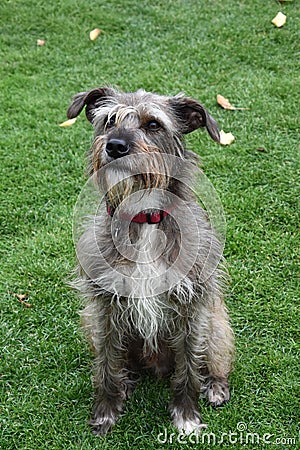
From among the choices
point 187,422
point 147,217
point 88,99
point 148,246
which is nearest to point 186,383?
point 187,422

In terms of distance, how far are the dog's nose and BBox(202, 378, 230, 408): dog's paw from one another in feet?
5.35

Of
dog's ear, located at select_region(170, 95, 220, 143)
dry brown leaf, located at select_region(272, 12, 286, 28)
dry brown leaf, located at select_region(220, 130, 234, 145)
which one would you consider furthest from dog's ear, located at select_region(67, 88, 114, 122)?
dry brown leaf, located at select_region(272, 12, 286, 28)

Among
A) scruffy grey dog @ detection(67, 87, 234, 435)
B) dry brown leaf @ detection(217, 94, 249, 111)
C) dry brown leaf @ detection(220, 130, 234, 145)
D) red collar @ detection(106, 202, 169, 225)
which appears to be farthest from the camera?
dry brown leaf @ detection(217, 94, 249, 111)

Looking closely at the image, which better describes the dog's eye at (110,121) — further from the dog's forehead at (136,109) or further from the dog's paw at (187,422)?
the dog's paw at (187,422)

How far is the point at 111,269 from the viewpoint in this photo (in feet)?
11.2

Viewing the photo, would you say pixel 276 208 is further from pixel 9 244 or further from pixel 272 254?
pixel 9 244

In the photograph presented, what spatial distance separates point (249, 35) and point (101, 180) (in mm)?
4897

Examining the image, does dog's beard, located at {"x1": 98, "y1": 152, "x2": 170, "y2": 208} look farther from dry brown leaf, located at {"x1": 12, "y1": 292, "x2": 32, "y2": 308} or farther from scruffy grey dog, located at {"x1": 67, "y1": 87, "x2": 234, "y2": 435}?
dry brown leaf, located at {"x1": 12, "y1": 292, "x2": 32, "y2": 308}

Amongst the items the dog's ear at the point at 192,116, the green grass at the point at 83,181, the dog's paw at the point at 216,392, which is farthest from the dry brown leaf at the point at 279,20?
the dog's paw at the point at 216,392

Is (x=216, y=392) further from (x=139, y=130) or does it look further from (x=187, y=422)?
(x=139, y=130)

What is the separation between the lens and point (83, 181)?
18.6 feet

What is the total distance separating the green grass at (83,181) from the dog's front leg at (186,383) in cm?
11

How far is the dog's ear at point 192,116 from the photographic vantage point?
3.46 m

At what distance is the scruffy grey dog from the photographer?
327 centimetres
